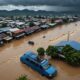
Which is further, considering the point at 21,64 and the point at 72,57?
the point at 21,64

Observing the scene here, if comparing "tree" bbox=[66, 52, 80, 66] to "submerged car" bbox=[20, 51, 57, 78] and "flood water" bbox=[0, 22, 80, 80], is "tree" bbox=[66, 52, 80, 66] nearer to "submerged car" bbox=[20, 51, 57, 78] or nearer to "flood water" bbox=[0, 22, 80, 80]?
"flood water" bbox=[0, 22, 80, 80]

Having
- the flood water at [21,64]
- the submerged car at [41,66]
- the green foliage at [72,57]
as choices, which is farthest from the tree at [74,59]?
the submerged car at [41,66]

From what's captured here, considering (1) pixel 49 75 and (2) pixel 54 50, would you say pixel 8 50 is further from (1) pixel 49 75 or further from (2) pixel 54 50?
(1) pixel 49 75

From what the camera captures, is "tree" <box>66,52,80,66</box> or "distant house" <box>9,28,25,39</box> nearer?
"tree" <box>66,52,80,66</box>

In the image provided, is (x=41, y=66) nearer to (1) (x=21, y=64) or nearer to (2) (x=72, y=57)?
(1) (x=21, y=64)

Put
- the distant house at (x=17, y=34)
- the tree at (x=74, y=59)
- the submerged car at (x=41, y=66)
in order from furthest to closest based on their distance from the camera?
the distant house at (x=17, y=34)
the tree at (x=74, y=59)
the submerged car at (x=41, y=66)

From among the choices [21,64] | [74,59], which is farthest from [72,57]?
[21,64]

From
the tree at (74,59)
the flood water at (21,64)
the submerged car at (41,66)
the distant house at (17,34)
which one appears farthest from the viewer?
the distant house at (17,34)

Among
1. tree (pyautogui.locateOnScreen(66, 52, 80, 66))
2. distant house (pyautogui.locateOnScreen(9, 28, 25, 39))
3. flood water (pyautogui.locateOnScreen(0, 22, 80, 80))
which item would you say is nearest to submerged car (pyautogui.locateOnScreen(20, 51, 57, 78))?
flood water (pyautogui.locateOnScreen(0, 22, 80, 80))

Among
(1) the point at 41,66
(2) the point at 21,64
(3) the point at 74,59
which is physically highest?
(3) the point at 74,59

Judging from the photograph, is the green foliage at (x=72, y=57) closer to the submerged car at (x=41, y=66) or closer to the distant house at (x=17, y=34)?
the submerged car at (x=41, y=66)

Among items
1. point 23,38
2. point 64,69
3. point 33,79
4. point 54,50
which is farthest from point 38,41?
point 33,79
